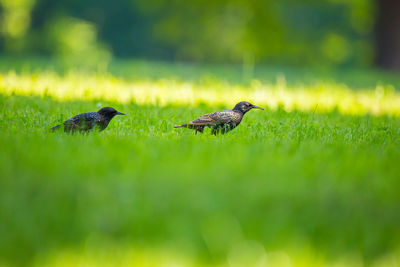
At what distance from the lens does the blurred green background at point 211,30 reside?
2644 cm

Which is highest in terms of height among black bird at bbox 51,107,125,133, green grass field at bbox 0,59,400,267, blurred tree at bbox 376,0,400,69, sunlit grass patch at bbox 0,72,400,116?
blurred tree at bbox 376,0,400,69

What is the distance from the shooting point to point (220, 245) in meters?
2.20

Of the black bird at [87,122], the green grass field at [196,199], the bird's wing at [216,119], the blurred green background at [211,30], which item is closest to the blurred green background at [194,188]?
the green grass field at [196,199]

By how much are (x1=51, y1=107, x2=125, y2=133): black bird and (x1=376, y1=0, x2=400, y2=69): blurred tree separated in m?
19.4

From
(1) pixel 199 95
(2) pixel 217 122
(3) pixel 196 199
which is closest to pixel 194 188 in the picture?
(3) pixel 196 199

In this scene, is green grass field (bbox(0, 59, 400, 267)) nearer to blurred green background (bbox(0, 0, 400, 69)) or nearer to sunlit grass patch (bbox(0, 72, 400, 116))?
sunlit grass patch (bbox(0, 72, 400, 116))

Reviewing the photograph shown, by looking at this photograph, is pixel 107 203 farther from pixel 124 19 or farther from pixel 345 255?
pixel 124 19

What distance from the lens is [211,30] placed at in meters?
39.1

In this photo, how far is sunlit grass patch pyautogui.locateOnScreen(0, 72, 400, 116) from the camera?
791 centimetres

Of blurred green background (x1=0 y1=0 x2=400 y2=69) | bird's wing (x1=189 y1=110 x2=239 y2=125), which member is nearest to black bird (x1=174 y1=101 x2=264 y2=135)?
bird's wing (x1=189 y1=110 x2=239 y2=125)

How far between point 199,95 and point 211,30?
104 feet

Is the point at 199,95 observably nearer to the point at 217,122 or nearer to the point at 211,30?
the point at 217,122

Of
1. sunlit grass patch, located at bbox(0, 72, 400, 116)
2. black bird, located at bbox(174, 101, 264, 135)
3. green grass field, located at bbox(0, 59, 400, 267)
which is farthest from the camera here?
sunlit grass patch, located at bbox(0, 72, 400, 116)

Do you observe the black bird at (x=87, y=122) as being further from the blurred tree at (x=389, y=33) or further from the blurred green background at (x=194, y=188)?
the blurred tree at (x=389, y=33)
